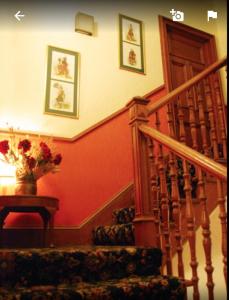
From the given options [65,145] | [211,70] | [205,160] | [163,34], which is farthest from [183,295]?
[163,34]

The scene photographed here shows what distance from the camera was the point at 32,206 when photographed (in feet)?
8.04

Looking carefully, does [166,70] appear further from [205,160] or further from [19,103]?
[205,160]

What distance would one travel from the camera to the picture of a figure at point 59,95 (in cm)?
332

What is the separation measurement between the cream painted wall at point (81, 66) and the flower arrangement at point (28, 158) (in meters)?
0.39

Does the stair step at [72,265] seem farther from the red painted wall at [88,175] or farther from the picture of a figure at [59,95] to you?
the picture of a figure at [59,95]

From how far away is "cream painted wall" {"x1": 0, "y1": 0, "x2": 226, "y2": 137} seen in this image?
317cm

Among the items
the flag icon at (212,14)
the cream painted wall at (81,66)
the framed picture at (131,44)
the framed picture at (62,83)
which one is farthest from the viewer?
the flag icon at (212,14)

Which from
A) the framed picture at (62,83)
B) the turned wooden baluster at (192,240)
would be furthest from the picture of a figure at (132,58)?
the turned wooden baluster at (192,240)

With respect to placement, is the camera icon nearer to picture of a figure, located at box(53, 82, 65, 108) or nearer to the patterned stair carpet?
picture of a figure, located at box(53, 82, 65, 108)

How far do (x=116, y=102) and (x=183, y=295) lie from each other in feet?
7.77

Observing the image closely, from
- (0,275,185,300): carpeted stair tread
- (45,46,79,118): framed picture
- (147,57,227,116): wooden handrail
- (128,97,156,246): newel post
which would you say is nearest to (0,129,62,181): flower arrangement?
(45,46,79,118): framed picture

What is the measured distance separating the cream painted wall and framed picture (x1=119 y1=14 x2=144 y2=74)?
0.08m

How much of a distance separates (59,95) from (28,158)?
3.13ft

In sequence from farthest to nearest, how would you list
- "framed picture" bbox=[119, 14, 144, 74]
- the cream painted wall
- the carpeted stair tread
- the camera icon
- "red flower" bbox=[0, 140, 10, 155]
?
the camera icon
"framed picture" bbox=[119, 14, 144, 74]
the cream painted wall
"red flower" bbox=[0, 140, 10, 155]
the carpeted stair tread
